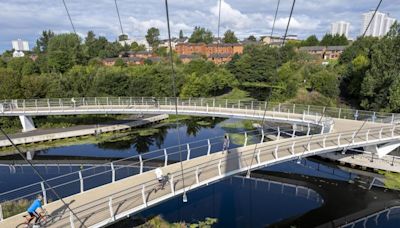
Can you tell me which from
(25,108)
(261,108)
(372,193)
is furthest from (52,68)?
(372,193)

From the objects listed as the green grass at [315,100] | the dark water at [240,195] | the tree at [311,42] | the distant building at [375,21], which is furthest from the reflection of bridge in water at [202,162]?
the tree at [311,42]

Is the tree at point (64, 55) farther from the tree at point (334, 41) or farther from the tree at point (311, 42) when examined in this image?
the tree at point (334, 41)

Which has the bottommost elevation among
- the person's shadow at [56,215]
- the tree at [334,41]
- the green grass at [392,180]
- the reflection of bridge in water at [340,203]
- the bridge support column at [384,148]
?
the reflection of bridge in water at [340,203]

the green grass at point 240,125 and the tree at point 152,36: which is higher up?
the tree at point 152,36

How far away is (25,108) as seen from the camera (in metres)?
30.8

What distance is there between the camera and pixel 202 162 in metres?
14.9

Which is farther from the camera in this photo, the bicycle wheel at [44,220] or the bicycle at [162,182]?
the bicycle at [162,182]

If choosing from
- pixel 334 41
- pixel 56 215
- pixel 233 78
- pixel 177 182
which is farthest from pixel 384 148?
pixel 334 41

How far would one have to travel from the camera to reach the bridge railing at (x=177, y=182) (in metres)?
10.4

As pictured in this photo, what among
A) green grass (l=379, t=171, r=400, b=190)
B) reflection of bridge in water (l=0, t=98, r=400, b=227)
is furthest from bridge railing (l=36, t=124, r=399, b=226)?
green grass (l=379, t=171, r=400, b=190)

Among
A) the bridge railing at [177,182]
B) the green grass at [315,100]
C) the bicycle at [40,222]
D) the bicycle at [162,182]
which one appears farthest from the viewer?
the green grass at [315,100]

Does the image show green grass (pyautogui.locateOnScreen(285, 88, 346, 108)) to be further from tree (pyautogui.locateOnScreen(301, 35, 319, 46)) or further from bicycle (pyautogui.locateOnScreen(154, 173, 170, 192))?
tree (pyautogui.locateOnScreen(301, 35, 319, 46))

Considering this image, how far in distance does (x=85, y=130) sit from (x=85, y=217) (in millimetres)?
22985

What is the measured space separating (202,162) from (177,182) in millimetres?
2528
